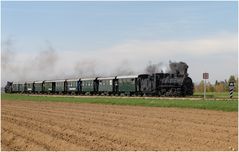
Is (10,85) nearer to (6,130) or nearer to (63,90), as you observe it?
(63,90)

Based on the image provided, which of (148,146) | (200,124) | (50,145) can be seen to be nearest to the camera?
(148,146)

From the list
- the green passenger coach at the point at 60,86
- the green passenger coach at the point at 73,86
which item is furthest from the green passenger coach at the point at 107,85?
the green passenger coach at the point at 60,86

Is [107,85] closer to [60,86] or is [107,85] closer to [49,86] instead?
[60,86]

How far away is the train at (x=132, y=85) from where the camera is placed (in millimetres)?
46594

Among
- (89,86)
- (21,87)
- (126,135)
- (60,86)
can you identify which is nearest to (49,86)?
(60,86)

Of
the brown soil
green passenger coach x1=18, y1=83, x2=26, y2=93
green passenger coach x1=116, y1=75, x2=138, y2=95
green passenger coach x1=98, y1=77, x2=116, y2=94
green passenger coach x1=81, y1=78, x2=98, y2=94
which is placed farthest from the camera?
green passenger coach x1=18, y1=83, x2=26, y2=93

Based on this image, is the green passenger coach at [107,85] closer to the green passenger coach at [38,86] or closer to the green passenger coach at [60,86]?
the green passenger coach at [60,86]

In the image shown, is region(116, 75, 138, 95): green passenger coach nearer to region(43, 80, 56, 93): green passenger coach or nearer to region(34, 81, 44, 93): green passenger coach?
region(43, 80, 56, 93): green passenger coach

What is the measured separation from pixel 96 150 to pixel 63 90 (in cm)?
6348

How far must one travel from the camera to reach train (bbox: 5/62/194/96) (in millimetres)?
46594

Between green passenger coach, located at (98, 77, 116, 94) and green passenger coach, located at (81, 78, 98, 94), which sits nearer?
green passenger coach, located at (98, 77, 116, 94)

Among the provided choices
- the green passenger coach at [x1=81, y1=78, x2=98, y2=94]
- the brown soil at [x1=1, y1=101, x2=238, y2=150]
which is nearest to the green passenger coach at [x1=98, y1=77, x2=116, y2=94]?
the green passenger coach at [x1=81, y1=78, x2=98, y2=94]

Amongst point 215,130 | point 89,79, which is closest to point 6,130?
point 215,130

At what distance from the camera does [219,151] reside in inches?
433
